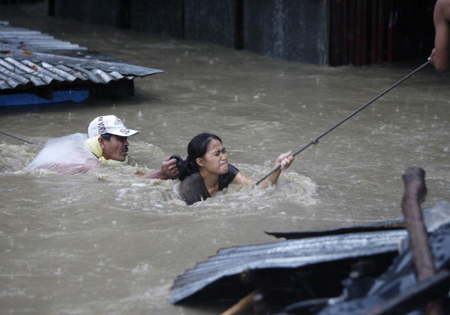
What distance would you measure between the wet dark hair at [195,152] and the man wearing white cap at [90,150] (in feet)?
3.40

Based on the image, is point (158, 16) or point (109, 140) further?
point (158, 16)

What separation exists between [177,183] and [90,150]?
1.30 meters

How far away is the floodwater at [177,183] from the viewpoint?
3752 millimetres

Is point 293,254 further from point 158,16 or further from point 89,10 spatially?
point 89,10

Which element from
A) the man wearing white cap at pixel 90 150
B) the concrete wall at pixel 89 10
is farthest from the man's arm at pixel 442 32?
the concrete wall at pixel 89 10

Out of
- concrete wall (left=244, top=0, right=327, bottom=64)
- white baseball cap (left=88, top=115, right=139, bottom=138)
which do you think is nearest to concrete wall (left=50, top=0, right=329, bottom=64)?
concrete wall (left=244, top=0, right=327, bottom=64)

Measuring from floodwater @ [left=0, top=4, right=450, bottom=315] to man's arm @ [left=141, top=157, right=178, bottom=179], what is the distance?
0.34ft

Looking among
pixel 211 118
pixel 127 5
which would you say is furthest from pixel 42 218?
pixel 127 5

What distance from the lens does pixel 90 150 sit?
250 inches

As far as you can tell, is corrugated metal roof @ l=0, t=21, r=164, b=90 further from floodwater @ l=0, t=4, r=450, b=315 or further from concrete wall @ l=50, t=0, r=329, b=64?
concrete wall @ l=50, t=0, r=329, b=64

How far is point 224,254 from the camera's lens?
339 centimetres

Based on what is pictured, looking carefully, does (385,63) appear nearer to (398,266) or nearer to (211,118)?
(211,118)

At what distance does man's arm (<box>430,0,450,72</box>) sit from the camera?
4172 mm

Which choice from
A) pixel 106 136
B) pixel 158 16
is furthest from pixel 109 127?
pixel 158 16
